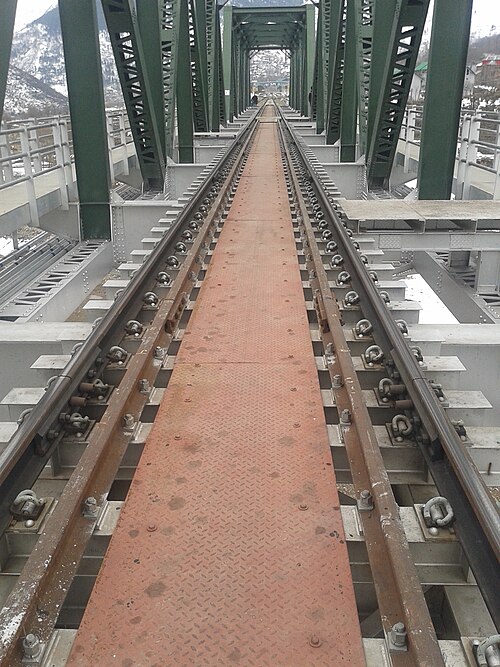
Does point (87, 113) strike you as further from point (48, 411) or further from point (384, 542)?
point (384, 542)

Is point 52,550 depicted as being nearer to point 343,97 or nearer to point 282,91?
point 343,97

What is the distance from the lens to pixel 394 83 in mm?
9938

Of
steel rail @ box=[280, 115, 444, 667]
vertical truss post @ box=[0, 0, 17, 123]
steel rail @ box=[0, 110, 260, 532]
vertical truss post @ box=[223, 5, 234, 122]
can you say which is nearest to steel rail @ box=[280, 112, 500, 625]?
steel rail @ box=[280, 115, 444, 667]

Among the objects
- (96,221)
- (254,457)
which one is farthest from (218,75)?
(254,457)

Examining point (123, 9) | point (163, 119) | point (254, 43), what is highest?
point (254, 43)

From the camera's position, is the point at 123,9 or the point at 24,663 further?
the point at 123,9

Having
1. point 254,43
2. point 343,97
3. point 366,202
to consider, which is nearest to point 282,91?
point 254,43

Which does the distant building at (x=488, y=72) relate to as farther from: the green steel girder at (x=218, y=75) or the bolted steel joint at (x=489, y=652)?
the bolted steel joint at (x=489, y=652)

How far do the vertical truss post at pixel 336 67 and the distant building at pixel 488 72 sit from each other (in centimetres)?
2296

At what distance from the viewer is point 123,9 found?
892 centimetres

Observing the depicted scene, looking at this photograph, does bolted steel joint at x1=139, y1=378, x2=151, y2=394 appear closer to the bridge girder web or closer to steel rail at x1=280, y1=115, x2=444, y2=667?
steel rail at x1=280, y1=115, x2=444, y2=667

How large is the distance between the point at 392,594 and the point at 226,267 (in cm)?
424

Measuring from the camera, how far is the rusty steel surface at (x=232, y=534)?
182 centimetres

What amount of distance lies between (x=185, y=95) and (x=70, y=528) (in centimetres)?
1600
